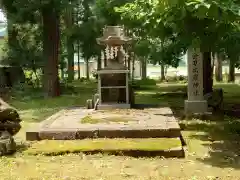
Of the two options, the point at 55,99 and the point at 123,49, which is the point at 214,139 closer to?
the point at 123,49

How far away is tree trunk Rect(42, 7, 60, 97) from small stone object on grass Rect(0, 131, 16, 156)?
469 inches

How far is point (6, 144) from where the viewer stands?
285 inches

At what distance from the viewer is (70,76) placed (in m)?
30.2

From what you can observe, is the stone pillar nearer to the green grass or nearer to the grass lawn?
the grass lawn

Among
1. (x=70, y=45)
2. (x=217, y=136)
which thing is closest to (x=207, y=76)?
(x=217, y=136)

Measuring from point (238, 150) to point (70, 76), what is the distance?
2325cm

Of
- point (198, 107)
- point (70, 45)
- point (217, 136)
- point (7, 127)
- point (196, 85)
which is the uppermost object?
point (70, 45)

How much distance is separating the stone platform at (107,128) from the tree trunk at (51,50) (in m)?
9.04

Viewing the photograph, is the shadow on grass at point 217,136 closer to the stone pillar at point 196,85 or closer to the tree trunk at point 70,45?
the stone pillar at point 196,85

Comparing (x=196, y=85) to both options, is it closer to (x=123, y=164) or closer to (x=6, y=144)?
(x=123, y=164)

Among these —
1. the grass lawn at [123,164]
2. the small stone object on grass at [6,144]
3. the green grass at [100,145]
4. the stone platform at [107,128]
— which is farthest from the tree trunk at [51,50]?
the small stone object on grass at [6,144]

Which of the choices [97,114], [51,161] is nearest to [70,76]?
[97,114]

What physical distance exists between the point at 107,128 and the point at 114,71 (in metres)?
4.50

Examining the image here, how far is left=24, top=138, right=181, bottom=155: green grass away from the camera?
7270 millimetres
